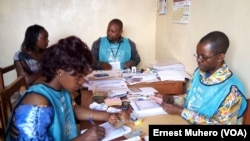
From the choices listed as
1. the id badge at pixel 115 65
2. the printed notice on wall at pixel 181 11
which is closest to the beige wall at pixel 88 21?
the printed notice on wall at pixel 181 11

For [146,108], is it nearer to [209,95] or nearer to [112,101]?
[112,101]

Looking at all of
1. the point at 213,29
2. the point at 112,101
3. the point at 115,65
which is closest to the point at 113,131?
the point at 112,101

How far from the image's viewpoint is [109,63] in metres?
2.92

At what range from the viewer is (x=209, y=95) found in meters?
1.36

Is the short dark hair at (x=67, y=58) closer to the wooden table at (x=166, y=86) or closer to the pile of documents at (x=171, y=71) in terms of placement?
the wooden table at (x=166, y=86)

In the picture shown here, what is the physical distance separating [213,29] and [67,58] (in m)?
1.28

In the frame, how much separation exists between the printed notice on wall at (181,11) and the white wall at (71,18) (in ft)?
3.22

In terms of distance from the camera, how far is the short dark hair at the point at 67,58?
3.51 ft

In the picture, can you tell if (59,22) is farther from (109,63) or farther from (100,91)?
(100,91)

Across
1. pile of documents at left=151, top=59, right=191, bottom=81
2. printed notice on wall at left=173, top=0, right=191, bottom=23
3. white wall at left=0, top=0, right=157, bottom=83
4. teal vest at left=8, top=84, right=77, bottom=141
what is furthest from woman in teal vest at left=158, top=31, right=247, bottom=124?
white wall at left=0, top=0, right=157, bottom=83

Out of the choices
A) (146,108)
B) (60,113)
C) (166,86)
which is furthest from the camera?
(166,86)

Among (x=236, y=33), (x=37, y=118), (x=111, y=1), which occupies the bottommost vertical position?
(x=37, y=118)

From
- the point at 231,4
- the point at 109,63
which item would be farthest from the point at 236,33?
the point at 109,63

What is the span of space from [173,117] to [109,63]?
1.59m
